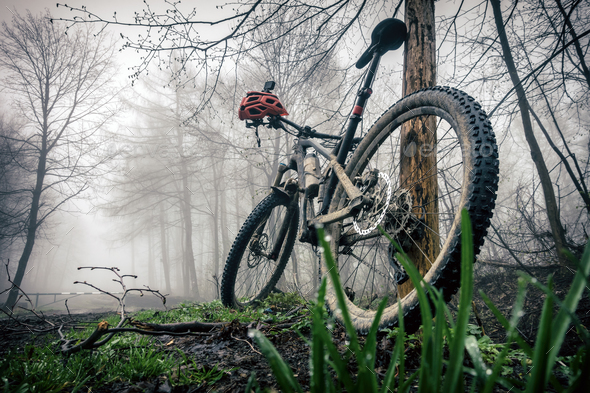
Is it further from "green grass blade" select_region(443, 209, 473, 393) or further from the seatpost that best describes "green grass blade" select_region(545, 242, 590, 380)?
the seatpost

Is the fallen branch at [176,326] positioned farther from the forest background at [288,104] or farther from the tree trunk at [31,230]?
the tree trunk at [31,230]

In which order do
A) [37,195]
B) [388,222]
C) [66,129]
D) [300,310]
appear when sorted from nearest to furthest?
[388,222] → [300,310] → [37,195] → [66,129]

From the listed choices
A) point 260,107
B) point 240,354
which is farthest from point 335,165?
point 240,354

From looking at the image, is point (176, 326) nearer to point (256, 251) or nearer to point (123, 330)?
point (123, 330)

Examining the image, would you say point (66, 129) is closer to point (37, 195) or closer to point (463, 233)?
point (37, 195)

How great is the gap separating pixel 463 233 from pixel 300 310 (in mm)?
2152

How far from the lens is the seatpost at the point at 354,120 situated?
2.05 meters

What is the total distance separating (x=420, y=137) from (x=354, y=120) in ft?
1.78

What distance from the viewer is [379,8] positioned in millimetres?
4023

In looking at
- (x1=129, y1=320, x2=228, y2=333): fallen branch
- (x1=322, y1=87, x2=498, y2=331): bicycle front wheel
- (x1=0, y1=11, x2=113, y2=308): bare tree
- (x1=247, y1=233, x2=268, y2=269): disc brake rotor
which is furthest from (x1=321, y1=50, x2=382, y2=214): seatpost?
(x1=0, y1=11, x2=113, y2=308): bare tree

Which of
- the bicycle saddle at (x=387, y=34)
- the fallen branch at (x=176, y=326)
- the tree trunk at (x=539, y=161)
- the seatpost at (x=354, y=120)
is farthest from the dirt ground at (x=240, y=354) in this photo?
the bicycle saddle at (x=387, y=34)

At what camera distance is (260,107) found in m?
2.90

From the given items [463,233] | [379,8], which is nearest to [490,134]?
[463,233]

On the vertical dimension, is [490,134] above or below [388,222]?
above
